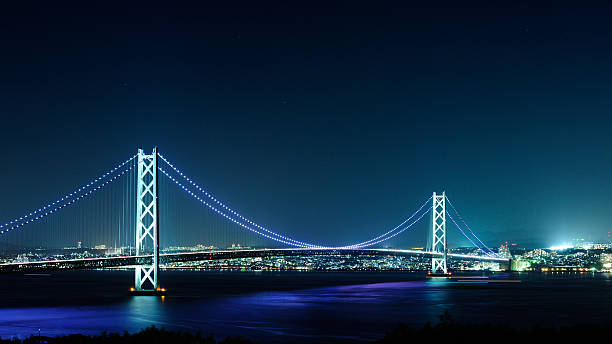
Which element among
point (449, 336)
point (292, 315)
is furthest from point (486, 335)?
point (292, 315)

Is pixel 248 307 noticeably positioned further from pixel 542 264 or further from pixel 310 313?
pixel 542 264

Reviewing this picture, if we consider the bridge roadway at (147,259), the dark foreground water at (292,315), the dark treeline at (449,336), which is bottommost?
the dark foreground water at (292,315)

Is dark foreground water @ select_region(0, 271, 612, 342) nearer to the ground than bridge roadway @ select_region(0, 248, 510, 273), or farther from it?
nearer to the ground

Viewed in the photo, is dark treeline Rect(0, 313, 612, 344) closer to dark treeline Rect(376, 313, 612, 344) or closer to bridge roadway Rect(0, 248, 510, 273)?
dark treeline Rect(376, 313, 612, 344)

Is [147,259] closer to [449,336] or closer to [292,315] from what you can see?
[292,315]

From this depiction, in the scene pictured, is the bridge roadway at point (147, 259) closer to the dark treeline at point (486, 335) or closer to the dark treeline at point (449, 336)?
the dark treeline at point (449, 336)

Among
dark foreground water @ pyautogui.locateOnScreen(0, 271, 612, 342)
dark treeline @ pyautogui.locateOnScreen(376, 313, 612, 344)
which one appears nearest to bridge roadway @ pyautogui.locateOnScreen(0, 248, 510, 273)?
dark foreground water @ pyautogui.locateOnScreen(0, 271, 612, 342)

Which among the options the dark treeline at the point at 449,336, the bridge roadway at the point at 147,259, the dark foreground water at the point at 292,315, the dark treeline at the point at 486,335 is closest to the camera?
the dark treeline at the point at 486,335

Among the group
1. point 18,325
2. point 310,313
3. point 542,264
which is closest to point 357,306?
point 310,313

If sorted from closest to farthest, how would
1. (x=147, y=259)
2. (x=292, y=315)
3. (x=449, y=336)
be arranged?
1. (x=449, y=336)
2. (x=292, y=315)
3. (x=147, y=259)

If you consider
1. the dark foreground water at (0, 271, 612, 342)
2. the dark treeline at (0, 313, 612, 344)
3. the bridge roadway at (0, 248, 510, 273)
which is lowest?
the dark foreground water at (0, 271, 612, 342)

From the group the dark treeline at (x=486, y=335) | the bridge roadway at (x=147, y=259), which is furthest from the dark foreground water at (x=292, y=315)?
the dark treeline at (x=486, y=335)
